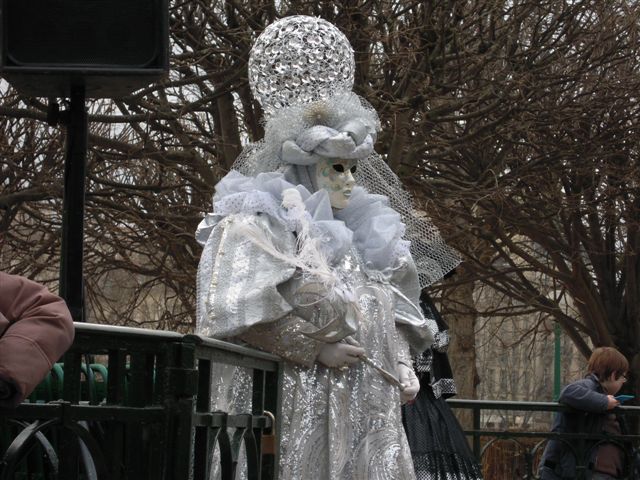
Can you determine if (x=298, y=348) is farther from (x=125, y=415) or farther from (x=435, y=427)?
(x=435, y=427)

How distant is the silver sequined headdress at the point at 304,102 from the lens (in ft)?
16.8

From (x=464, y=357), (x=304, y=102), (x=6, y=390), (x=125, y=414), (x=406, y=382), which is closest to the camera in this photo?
(x=6, y=390)

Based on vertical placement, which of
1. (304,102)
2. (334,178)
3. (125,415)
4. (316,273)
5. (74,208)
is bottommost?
(125,415)

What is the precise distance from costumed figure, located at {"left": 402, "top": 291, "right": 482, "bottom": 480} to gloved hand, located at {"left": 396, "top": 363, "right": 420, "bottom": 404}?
1.15 m

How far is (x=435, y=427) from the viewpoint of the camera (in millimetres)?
6457

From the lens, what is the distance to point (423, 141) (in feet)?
34.8

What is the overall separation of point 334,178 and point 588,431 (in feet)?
8.97

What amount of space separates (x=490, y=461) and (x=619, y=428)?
20.3 feet

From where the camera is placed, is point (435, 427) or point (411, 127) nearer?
point (435, 427)

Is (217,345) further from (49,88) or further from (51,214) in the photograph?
(51,214)

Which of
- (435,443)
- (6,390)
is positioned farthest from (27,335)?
(435,443)

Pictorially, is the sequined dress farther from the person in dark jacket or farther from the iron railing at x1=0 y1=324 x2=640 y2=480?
the person in dark jacket

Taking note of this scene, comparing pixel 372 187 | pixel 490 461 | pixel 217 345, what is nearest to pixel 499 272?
pixel 490 461

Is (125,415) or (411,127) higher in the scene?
(411,127)
